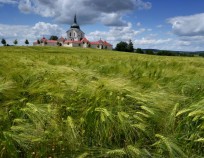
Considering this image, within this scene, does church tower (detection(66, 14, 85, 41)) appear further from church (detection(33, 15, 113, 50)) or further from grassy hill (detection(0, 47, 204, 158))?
grassy hill (detection(0, 47, 204, 158))

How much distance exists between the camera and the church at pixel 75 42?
A: 150875 mm

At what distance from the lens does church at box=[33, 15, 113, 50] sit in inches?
5940

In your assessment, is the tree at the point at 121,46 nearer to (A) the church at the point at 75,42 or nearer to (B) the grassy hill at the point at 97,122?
(A) the church at the point at 75,42

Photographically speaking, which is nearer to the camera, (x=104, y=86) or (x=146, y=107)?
(x=146, y=107)

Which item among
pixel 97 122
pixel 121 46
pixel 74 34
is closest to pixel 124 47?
pixel 121 46

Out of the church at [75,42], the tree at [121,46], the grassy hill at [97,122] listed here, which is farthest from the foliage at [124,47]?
the grassy hill at [97,122]

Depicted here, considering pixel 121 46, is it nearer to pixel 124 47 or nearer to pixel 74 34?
pixel 124 47

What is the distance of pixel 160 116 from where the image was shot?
246 centimetres

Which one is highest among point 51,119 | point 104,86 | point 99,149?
point 104,86

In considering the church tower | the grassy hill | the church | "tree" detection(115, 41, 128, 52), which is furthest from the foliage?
the grassy hill

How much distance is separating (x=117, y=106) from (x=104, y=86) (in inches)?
12.7

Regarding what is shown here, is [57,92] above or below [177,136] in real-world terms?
above

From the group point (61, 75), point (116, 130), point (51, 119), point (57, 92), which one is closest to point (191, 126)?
point (116, 130)

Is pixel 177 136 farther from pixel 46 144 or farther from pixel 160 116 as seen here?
pixel 46 144
